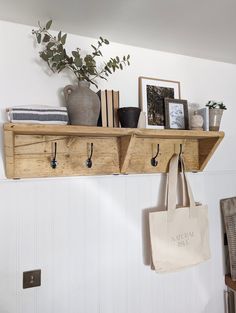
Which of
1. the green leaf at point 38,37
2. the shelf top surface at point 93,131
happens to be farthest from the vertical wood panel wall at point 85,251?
the green leaf at point 38,37

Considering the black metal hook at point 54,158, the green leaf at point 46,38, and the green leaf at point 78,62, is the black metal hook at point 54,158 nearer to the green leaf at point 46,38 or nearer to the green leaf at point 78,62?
the green leaf at point 78,62

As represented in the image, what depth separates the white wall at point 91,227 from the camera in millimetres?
1249

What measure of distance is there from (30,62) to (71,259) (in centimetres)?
98

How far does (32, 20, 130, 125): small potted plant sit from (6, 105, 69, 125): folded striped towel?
7cm

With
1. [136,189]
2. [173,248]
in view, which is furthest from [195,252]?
[136,189]

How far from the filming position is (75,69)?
130cm

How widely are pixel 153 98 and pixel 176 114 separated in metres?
0.16

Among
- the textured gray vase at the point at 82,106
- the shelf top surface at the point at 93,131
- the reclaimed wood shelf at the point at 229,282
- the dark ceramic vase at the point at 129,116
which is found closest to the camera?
the shelf top surface at the point at 93,131

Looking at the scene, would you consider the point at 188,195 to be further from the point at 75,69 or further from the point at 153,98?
the point at 75,69

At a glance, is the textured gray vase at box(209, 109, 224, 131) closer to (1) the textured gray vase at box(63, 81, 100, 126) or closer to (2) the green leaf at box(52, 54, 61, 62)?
(1) the textured gray vase at box(63, 81, 100, 126)

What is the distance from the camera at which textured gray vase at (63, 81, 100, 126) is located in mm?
1204

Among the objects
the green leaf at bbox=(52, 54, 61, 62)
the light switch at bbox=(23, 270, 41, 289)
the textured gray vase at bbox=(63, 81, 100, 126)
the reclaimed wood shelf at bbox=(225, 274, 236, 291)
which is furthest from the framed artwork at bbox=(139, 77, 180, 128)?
the reclaimed wood shelf at bbox=(225, 274, 236, 291)

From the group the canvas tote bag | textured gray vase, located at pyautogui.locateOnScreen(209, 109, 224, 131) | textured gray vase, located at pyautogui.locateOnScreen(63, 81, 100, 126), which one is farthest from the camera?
textured gray vase, located at pyautogui.locateOnScreen(209, 109, 224, 131)

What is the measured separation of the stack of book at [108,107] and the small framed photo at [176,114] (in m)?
0.32
